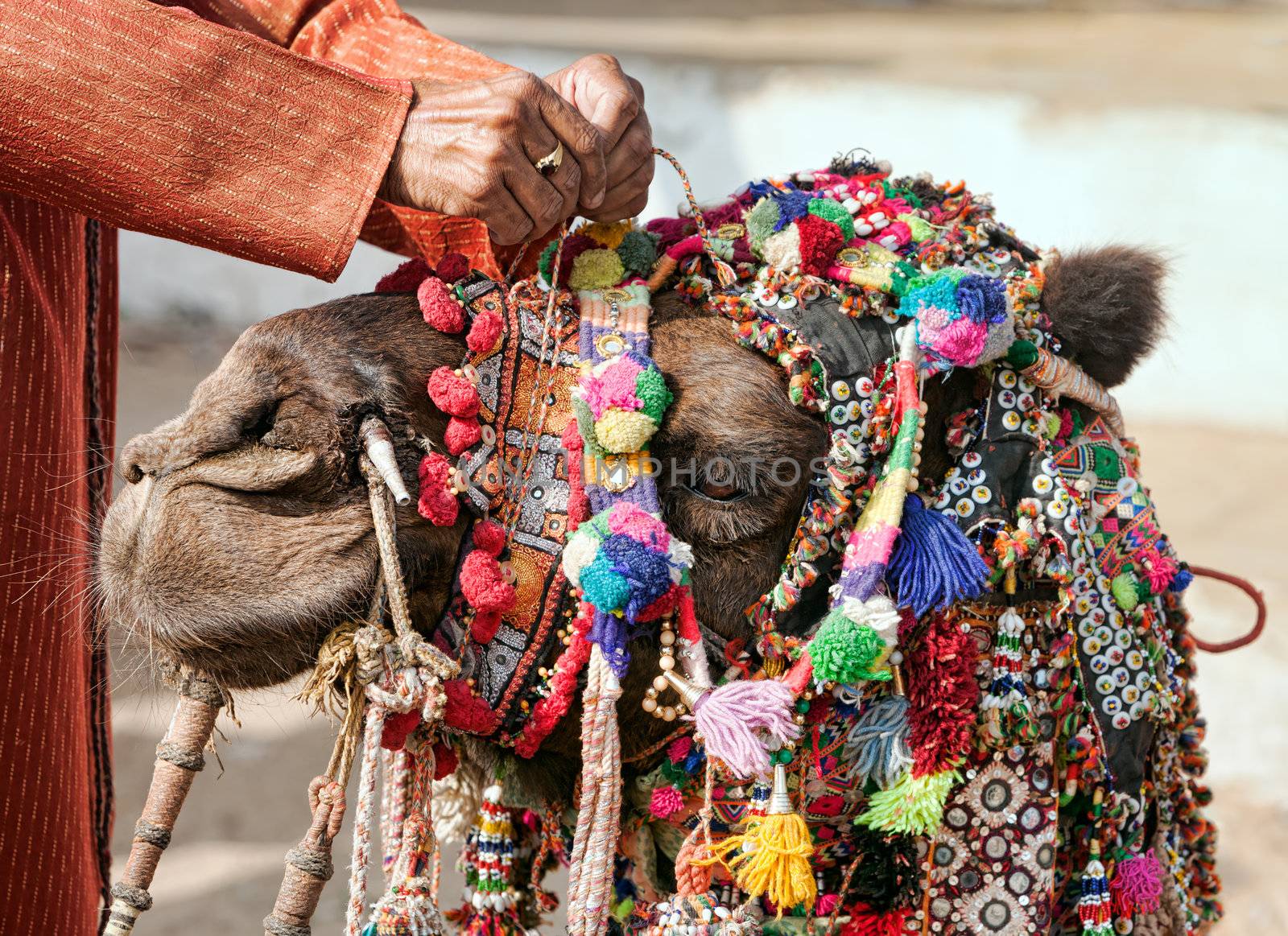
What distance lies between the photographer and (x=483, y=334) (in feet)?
4.61

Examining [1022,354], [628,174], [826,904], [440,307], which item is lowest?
[826,904]

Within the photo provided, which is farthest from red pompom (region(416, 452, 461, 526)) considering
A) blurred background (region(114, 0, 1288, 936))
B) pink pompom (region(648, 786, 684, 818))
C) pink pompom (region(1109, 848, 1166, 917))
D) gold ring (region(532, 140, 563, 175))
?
blurred background (region(114, 0, 1288, 936))

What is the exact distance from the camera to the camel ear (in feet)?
5.46

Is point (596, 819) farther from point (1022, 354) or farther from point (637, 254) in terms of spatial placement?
point (1022, 354)

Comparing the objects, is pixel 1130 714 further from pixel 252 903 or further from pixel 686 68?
pixel 686 68

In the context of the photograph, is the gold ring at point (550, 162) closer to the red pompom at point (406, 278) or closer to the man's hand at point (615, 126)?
the man's hand at point (615, 126)

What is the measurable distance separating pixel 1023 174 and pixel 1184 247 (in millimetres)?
952

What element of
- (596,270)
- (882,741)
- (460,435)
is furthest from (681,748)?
(596,270)

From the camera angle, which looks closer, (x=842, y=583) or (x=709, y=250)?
(x=842, y=583)

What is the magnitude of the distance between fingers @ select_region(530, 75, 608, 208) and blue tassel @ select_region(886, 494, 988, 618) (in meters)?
0.52

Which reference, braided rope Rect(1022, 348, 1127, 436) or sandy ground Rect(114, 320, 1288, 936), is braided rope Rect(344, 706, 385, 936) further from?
sandy ground Rect(114, 320, 1288, 936)

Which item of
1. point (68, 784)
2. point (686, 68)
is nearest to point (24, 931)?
point (68, 784)

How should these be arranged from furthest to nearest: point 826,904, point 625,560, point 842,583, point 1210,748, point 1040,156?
1. point 1040,156
2. point 1210,748
3. point 826,904
4. point 842,583
5. point 625,560

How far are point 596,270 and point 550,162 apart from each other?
0.59 feet
